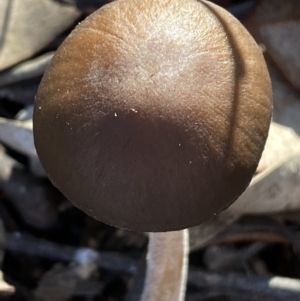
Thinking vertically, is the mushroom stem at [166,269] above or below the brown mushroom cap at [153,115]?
below

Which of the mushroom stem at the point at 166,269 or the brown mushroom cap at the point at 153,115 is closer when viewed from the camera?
the brown mushroom cap at the point at 153,115

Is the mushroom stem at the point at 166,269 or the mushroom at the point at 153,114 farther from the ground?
the mushroom at the point at 153,114

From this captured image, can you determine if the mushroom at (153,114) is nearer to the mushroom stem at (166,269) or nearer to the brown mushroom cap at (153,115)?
the brown mushroom cap at (153,115)

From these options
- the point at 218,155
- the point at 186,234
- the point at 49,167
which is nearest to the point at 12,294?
the point at 186,234

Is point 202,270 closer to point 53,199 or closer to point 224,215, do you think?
point 224,215

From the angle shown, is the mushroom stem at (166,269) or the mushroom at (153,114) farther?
the mushroom stem at (166,269)

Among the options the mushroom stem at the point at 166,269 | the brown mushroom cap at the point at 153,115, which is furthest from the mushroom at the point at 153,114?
the mushroom stem at the point at 166,269
